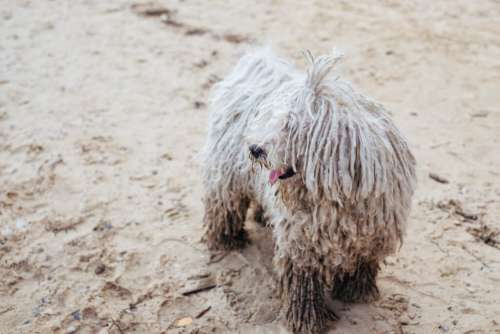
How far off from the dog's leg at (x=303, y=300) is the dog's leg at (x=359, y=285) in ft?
0.61

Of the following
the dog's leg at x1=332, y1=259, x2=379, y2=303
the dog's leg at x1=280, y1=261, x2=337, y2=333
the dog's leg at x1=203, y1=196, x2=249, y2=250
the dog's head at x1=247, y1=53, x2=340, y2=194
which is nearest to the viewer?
the dog's head at x1=247, y1=53, x2=340, y2=194

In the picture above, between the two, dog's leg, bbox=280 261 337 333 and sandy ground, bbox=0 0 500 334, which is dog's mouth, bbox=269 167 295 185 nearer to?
dog's leg, bbox=280 261 337 333

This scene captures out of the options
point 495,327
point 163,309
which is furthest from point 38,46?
point 495,327

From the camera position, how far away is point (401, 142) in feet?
9.05

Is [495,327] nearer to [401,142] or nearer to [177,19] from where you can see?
[401,142]

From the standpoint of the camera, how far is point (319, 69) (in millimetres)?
2654

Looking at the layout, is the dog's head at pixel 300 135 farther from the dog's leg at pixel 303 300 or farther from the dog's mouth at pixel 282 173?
the dog's leg at pixel 303 300

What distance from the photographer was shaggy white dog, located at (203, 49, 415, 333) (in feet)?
8.61

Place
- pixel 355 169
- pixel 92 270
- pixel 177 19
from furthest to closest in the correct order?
pixel 177 19, pixel 92 270, pixel 355 169

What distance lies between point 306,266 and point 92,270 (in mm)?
1496

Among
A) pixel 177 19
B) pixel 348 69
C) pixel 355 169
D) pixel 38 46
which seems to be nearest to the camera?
pixel 355 169

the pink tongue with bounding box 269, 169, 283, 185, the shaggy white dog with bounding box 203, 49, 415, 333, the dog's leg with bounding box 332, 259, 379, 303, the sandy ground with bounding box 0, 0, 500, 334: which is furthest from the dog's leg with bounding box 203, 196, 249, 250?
the pink tongue with bounding box 269, 169, 283, 185

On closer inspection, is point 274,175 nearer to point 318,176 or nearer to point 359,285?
point 318,176

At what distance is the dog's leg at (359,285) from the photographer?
328cm
